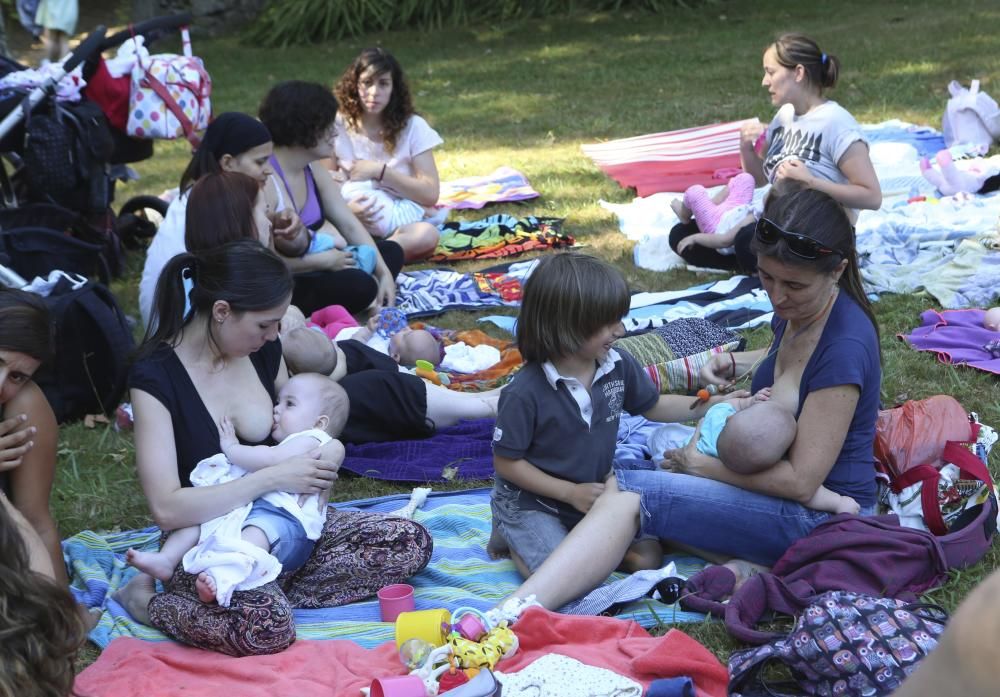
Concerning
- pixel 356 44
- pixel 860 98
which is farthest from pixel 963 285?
pixel 356 44

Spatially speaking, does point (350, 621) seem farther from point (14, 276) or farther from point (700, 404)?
point (14, 276)

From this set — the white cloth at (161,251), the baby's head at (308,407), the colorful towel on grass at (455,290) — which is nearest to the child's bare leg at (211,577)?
the baby's head at (308,407)

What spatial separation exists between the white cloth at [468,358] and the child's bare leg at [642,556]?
74.0 inches

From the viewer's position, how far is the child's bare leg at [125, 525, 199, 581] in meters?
3.34

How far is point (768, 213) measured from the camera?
344 centimetres

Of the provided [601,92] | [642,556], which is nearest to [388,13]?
[601,92]

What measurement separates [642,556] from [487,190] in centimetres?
511

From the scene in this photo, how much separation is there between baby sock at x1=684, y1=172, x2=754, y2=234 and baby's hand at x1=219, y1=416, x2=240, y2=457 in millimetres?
3894

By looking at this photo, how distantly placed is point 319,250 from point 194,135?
1411 millimetres

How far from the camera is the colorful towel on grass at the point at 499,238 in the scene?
23.6ft

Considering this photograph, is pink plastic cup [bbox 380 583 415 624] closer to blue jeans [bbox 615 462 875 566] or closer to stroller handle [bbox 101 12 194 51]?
blue jeans [bbox 615 462 875 566]

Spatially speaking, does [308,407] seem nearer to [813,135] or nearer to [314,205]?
[314,205]

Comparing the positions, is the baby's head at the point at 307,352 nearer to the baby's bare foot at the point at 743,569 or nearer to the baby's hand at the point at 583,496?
the baby's hand at the point at 583,496

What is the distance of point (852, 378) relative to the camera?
327 cm
